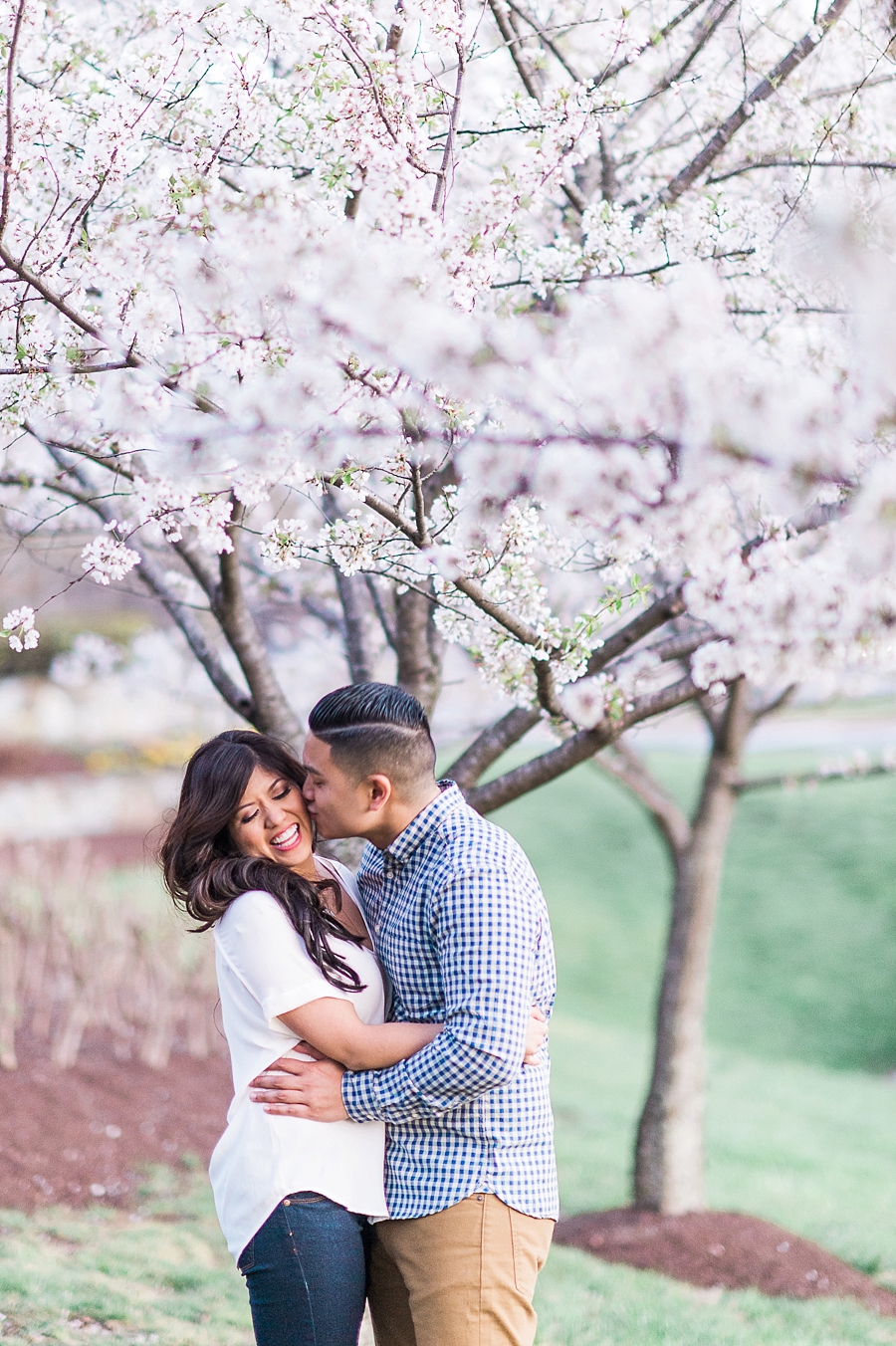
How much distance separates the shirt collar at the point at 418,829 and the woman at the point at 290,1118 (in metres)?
0.15

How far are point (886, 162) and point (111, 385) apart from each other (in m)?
1.97

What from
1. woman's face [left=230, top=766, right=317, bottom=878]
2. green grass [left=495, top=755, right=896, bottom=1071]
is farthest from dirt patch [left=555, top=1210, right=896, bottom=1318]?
green grass [left=495, top=755, right=896, bottom=1071]

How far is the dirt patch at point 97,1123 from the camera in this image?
4661 millimetres

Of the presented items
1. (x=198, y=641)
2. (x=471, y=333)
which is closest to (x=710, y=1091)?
(x=198, y=641)

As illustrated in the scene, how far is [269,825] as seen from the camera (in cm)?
221

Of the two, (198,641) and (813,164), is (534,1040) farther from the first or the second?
(813,164)

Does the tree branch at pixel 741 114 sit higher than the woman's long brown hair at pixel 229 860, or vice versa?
the tree branch at pixel 741 114

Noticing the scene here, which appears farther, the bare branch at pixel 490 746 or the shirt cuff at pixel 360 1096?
the bare branch at pixel 490 746

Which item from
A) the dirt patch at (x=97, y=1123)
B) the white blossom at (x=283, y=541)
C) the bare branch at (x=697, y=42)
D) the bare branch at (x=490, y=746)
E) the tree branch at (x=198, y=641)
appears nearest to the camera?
the white blossom at (x=283, y=541)

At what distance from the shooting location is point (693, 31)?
Result: 3.41 meters

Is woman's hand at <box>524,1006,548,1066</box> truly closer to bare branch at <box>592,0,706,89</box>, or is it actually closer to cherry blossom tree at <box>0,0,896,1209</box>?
cherry blossom tree at <box>0,0,896,1209</box>

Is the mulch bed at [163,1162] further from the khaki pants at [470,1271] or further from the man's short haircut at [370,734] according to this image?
the man's short haircut at [370,734]

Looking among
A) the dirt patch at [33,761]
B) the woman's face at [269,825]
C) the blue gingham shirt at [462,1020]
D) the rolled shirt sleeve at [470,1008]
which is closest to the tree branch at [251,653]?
the woman's face at [269,825]

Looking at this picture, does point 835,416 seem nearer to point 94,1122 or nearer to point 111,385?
point 111,385
